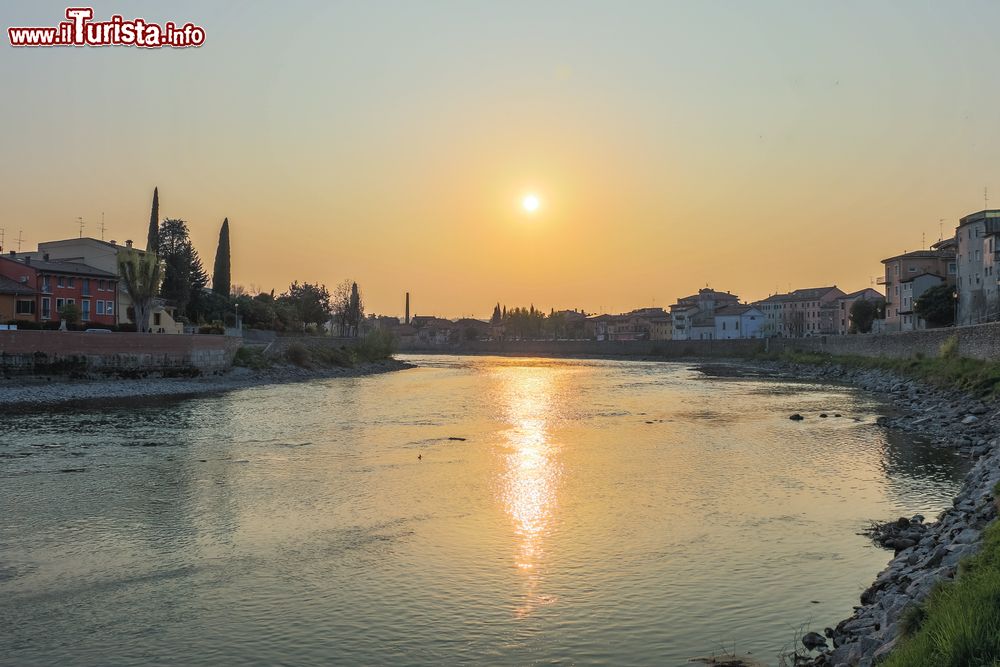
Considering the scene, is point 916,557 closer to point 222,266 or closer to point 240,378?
point 240,378

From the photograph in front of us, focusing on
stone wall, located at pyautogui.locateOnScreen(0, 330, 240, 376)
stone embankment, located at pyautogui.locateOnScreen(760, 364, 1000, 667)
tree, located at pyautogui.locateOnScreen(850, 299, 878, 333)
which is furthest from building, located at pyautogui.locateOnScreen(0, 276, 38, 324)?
tree, located at pyautogui.locateOnScreen(850, 299, 878, 333)

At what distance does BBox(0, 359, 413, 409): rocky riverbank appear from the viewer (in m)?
46.0

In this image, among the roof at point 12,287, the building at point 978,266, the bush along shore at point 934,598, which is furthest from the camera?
the building at point 978,266

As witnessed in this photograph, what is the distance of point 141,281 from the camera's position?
2697 inches

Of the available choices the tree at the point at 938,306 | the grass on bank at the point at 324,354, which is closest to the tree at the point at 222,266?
the grass on bank at the point at 324,354

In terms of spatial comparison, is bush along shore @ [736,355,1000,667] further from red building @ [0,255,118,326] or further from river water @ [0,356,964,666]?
red building @ [0,255,118,326]

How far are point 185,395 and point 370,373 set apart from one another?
125 feet

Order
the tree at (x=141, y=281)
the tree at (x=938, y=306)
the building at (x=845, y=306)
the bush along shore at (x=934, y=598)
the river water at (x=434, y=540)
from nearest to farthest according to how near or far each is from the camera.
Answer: the bush along shore at (x=934, y=598) < the river water at (x=434, y=540) < the tree at (x=141, y=281) < the tree at (x=938, y=306) < the building at (x=845, y=306)

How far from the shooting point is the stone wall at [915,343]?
45656 mm

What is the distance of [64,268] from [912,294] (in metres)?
99.4

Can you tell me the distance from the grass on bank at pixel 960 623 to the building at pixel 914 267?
99846 mm

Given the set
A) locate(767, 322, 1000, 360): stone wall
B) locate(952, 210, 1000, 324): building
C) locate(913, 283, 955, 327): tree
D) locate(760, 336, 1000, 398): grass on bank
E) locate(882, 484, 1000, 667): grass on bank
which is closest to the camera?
locate(882, 484, 1000, 667): grass on bank

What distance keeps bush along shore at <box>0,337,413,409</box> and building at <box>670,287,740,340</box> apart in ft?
282

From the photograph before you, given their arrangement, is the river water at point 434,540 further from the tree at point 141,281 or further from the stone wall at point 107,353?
the tree at point 141,281
